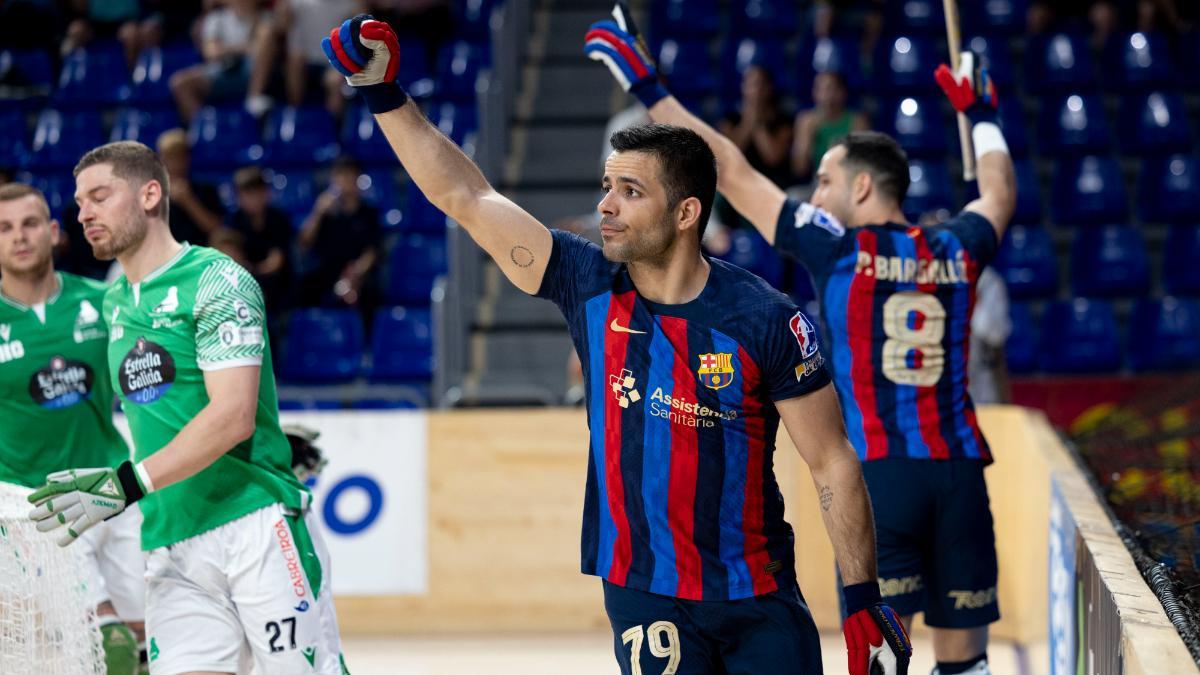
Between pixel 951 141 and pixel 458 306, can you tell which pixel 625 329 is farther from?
pixel 951 141

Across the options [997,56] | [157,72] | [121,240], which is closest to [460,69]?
[157,72]

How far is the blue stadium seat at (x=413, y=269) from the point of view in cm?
1152

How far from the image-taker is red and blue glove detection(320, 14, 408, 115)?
12.9ft

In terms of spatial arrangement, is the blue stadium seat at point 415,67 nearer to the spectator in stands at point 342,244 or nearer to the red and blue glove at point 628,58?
the spectator in stands at point 342,244

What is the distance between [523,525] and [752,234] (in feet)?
10.6

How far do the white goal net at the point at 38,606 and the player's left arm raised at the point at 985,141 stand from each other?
3468 mm

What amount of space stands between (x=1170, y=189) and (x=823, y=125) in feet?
9.43

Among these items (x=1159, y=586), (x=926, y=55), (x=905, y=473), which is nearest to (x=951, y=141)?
(x=926, y=55)

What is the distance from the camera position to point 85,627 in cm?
486

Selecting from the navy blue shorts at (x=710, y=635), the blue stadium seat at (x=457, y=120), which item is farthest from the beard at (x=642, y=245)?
the blue stadium seat at (x=457, y=120)

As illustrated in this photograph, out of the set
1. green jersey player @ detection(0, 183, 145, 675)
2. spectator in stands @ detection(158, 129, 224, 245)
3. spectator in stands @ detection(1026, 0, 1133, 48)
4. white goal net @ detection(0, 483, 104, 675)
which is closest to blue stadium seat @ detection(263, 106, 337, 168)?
spectator in stands @ detection(158, 129, 224, 245)

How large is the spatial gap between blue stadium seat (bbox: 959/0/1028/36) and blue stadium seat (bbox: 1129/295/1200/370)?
2.90 meters

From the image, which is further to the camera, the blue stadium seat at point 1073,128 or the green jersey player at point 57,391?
the blue stadium seat at point 1073,128

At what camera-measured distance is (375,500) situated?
9.08 metres
